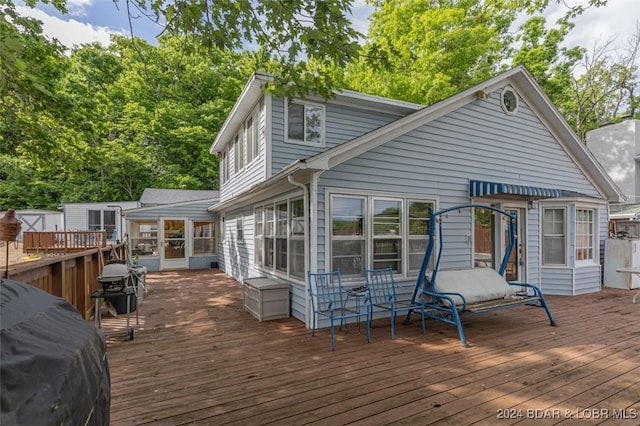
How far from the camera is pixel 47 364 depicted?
1216 millimetres

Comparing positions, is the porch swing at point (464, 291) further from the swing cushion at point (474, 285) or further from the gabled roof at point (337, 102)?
the gabled roof at point (337, 102)

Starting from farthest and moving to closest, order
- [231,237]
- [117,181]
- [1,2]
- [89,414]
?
[117,181] < [231,237] < [1,2] < [89,414]

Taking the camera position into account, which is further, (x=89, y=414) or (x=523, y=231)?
(x=523, y=231)

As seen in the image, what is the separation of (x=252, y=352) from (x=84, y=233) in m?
5.95

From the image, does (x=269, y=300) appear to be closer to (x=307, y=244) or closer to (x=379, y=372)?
(x=307, y=244)

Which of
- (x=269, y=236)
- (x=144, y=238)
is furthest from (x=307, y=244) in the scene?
(x=144, y=238)

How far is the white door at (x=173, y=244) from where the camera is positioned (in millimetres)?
11883

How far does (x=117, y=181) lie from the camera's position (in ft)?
65.8

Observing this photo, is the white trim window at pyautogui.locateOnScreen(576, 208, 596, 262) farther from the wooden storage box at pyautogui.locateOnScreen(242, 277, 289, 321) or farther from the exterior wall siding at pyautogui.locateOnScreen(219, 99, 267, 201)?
the exterior wall siding at pyautogui.locateOnScreen(219, 99, 267, 201)

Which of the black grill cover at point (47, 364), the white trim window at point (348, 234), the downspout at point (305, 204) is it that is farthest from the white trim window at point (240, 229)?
the black grill cover at point (47, 364)

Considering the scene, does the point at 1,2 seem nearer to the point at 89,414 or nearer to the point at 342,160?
the point at 342,160

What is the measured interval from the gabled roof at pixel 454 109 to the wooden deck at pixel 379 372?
2.53 metres

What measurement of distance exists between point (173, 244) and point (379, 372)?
1069 centimetres

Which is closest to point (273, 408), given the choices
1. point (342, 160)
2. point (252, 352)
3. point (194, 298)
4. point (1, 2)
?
point (252, 352)
